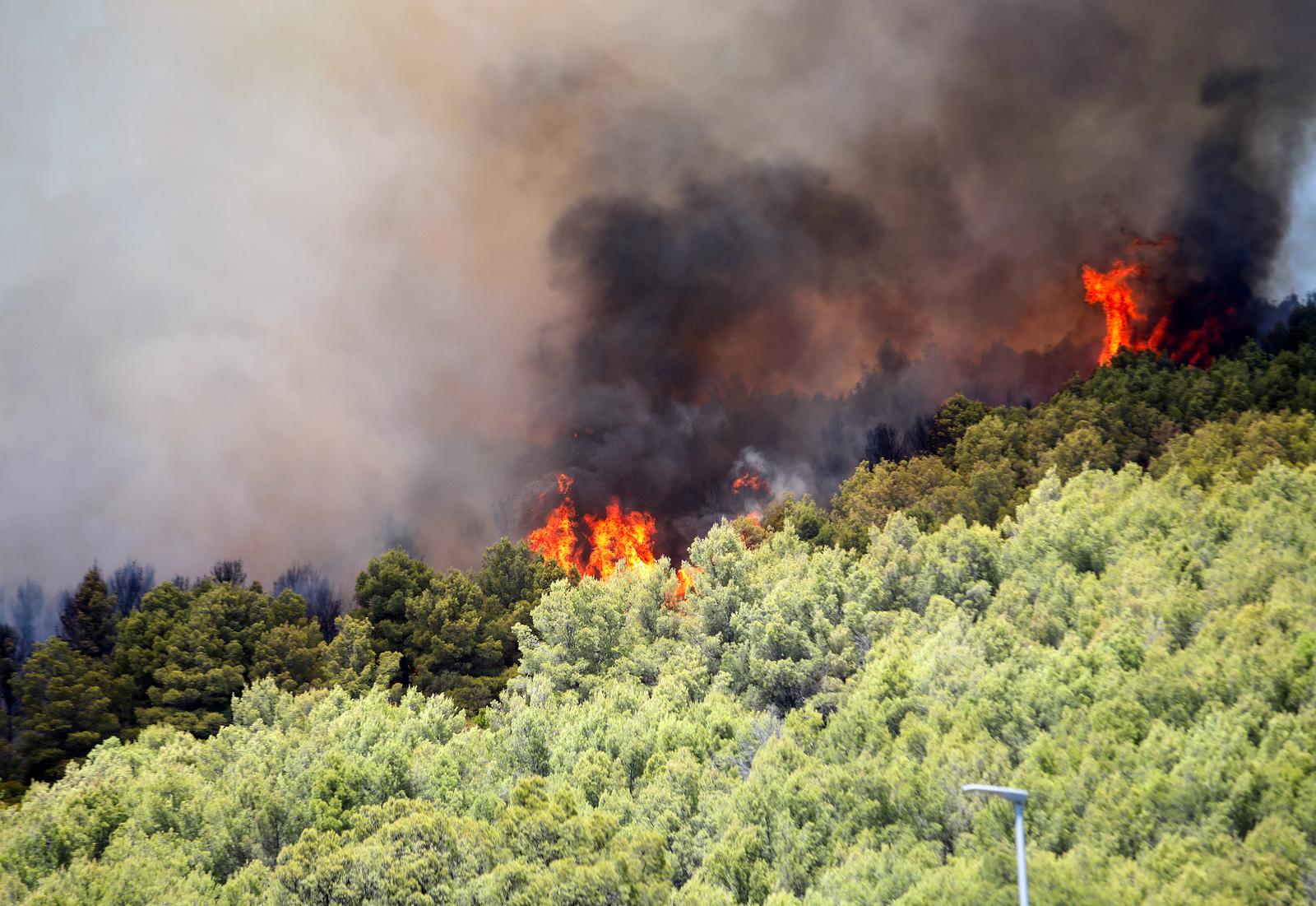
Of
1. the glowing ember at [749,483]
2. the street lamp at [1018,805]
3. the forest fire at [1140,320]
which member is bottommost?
the street lamp at [1018,805]

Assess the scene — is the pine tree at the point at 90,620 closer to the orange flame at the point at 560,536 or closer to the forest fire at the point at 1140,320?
the orange flame at the point at 560,536

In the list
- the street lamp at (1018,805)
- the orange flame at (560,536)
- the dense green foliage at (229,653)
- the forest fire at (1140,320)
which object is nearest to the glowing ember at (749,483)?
the orange flame at (560,536)

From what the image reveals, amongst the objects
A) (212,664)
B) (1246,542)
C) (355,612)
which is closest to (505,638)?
(355,612)

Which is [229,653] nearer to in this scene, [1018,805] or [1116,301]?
[1018,805]

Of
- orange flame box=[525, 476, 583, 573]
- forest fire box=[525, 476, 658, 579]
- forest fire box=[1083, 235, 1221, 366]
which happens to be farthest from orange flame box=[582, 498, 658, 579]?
forest fire box=[1083, 235, 1221, 366]

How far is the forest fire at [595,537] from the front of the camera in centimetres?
11200

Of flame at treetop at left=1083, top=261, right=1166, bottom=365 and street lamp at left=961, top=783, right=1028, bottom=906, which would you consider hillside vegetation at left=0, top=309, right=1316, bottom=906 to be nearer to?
street lamp at left=961, top=783, right=1028, bottom=906

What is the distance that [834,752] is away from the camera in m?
45.7

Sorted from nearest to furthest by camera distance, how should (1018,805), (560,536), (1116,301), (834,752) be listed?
(1018,805) → (834,752) → (560,536) → (1116,301)

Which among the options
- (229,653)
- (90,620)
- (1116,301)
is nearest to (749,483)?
(1116,301)

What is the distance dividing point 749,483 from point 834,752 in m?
70.6

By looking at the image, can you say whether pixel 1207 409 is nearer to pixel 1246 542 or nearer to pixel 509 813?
pixel 1246 542

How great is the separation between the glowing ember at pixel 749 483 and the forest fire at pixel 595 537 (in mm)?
8783

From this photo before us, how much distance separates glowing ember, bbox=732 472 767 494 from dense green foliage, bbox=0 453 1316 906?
46072mm
